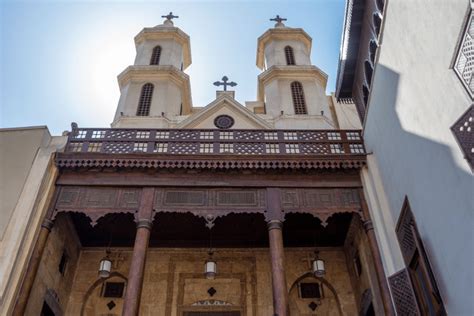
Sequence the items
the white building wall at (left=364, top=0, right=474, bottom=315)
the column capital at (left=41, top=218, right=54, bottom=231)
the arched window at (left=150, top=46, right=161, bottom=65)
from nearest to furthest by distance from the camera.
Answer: the white building wall at (left=364, top=0, right=474, bottom=315) < the column capital at (left=41, top=218, right=54, bottom=231) < the arched window at (left=150, top=46, right=161, bottom=65)

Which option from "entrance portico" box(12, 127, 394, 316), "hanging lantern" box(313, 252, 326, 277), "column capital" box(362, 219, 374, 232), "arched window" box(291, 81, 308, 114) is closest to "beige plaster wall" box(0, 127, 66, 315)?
"entrance portico" box(12, 127, 394, 316)

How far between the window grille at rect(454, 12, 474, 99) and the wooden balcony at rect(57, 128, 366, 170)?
4.40 m

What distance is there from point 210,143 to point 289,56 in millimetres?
8930

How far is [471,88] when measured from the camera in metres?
5.36

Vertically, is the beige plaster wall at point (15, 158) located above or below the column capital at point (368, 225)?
above

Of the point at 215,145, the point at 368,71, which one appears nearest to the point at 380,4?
the point at 368,71

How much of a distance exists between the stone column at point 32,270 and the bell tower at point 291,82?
27.3 ft

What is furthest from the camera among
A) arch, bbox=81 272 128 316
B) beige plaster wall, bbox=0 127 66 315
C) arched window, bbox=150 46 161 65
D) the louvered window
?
arched window, bbox=150 46 161 65

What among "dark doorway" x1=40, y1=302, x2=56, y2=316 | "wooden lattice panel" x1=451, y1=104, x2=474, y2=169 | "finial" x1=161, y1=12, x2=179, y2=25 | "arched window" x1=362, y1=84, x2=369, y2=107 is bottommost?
"dark doorway" x1=40, y1=302, x2=56, y2=316

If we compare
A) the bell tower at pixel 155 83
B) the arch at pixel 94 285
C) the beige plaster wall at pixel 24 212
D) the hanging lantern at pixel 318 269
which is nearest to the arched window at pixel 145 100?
the bell tower at pixel 155 83

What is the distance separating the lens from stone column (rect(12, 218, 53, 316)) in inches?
307

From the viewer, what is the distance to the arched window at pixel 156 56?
57.1ft

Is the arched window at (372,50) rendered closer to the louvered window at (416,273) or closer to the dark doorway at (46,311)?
the louvered window at (416,273)

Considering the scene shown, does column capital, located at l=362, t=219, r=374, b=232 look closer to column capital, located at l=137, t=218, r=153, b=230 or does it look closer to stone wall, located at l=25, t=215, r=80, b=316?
column capital, located at l=137, t=218, r=153, b=230
